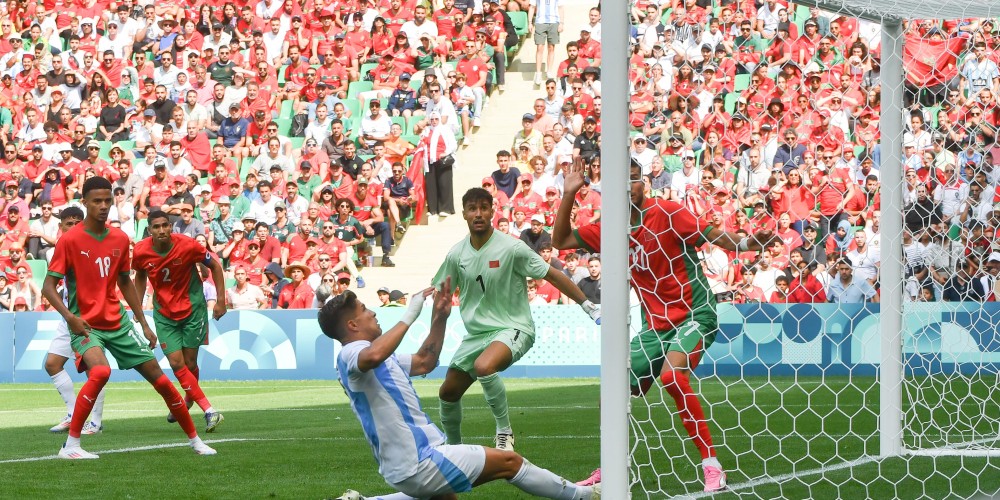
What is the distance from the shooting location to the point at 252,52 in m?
23.3

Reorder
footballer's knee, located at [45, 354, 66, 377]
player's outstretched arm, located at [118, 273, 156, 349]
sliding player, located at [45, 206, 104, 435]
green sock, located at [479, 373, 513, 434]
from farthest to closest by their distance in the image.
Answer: footballer's knee, located at [45, 354, 66, 377], sliding player, located at [45, 206, 104, 435], player's outstretched arm, located at [118, 273, 156, 349], green sock, located at [479, 373, 513, 434]

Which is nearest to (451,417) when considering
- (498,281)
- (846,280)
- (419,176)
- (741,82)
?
(498,281)

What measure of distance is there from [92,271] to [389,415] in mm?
4351

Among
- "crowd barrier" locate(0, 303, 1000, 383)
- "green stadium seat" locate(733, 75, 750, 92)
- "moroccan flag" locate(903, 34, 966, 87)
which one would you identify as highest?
"moroccan flag" locate(903, 34, 966, 87)

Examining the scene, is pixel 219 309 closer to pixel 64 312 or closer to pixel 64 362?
pixel 64 362

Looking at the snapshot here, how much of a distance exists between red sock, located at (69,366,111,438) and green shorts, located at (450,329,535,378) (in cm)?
252

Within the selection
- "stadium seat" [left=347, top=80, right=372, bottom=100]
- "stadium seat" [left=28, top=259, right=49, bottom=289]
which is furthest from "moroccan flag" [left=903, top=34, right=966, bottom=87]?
"stadium seat" [left=28, top=259, right=49, bottom=289]

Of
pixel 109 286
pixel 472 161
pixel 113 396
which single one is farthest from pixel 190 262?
pixel 472 161

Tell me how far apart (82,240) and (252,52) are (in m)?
14.7

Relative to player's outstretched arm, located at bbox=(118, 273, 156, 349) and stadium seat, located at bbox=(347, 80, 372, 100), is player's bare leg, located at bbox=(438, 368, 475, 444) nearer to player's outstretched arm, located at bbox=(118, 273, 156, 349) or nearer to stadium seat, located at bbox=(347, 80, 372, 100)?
player's outstretched arm, located at bbox=(118, 273, 156, 349)

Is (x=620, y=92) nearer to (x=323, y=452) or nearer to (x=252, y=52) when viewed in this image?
(x=323, y=452)

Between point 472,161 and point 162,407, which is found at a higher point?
point 472,161

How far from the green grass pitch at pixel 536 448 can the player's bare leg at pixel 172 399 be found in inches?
4.3

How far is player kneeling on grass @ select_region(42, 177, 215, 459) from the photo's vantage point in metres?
8.80
